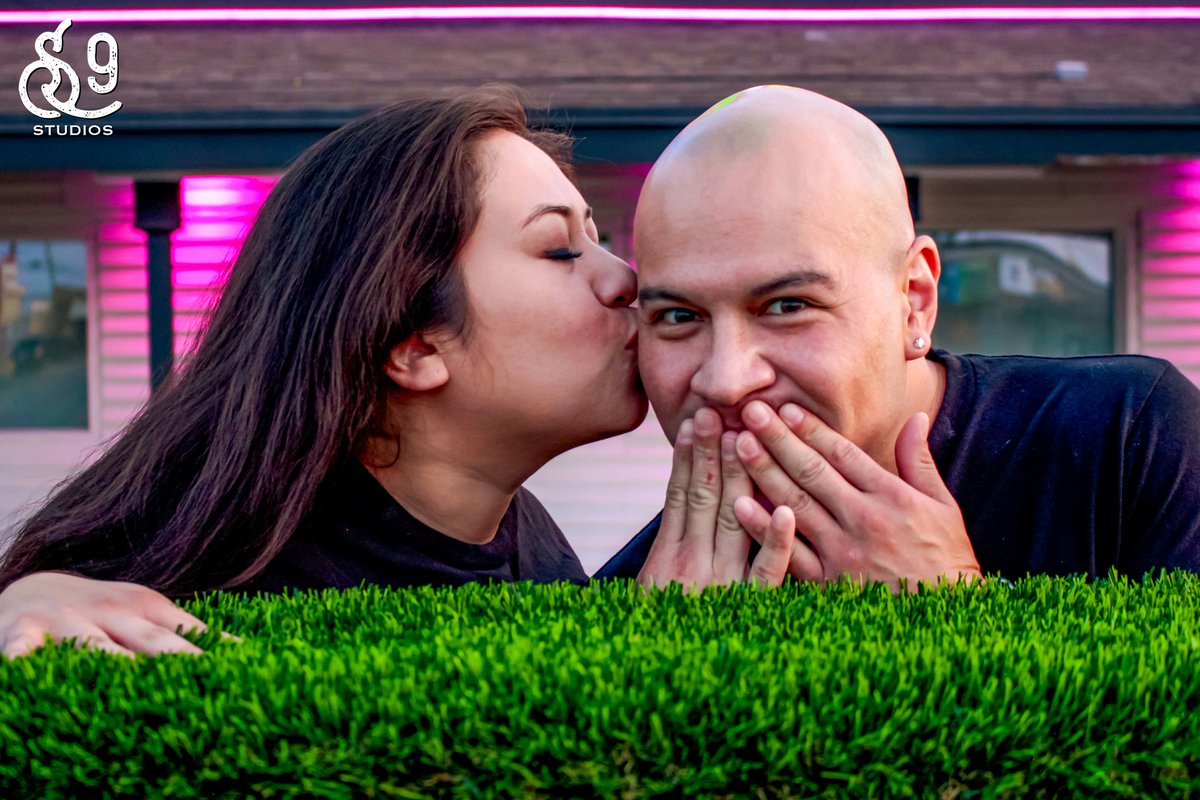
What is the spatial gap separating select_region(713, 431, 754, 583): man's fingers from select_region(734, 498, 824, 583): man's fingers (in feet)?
0.14

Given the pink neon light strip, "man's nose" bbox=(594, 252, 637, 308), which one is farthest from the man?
Answer: the pink neon light strip

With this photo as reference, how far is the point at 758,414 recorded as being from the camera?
2.78m

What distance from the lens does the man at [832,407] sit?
275cm

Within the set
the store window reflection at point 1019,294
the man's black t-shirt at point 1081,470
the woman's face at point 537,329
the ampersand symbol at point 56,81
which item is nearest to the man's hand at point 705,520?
the woman's face at point 537,329

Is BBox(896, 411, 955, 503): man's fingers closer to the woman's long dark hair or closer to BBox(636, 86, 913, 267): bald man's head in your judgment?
BBox(636, 86, 913, 267): bald man's head

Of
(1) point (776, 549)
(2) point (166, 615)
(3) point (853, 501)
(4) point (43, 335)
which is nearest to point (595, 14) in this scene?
(4) point (43, 335)

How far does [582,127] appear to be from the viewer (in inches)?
390

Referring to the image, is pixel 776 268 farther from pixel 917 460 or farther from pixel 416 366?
pixel 416 366

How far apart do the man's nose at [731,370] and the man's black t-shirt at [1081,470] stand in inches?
27.3

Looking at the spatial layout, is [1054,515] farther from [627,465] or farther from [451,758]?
[627,465]

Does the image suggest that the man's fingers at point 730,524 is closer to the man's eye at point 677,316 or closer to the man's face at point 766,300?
the man's face at point 766,300

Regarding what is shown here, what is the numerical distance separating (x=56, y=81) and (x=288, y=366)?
368 inches

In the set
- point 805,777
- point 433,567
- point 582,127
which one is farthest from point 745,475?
point 582,127

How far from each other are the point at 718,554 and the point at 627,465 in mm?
9653
